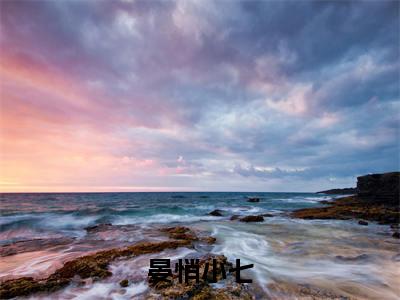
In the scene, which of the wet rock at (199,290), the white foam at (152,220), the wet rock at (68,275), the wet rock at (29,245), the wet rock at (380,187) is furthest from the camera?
the wet rock at (380,187)

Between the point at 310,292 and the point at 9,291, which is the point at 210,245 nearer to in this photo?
the point at 310,292

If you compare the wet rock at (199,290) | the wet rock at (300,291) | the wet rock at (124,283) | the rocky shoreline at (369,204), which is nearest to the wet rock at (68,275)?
the wet rock at (124,283)

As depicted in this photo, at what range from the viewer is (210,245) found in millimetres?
10789

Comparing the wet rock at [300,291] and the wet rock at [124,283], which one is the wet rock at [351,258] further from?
the wet rock at [124,283]

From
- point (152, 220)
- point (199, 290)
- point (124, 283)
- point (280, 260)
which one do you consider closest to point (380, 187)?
point (152, 220)

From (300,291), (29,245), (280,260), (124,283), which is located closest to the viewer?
(300,291)

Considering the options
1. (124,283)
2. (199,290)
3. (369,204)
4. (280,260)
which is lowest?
(280,260)

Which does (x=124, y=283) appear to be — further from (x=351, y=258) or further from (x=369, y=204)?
(x=369, y=204)

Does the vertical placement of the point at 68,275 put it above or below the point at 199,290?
below

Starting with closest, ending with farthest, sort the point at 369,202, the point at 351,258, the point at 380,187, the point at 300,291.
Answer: the point at 300,291, the point at 351,258, the point at 369,202, the point at 380,187

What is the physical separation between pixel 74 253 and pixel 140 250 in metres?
2.87

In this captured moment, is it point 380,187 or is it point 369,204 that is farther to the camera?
point 380,187

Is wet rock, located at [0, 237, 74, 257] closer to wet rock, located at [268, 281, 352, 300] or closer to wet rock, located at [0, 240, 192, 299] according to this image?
wet rock, located at [0, 240, 192, 299]

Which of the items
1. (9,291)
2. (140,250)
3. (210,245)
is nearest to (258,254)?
(210,245)
